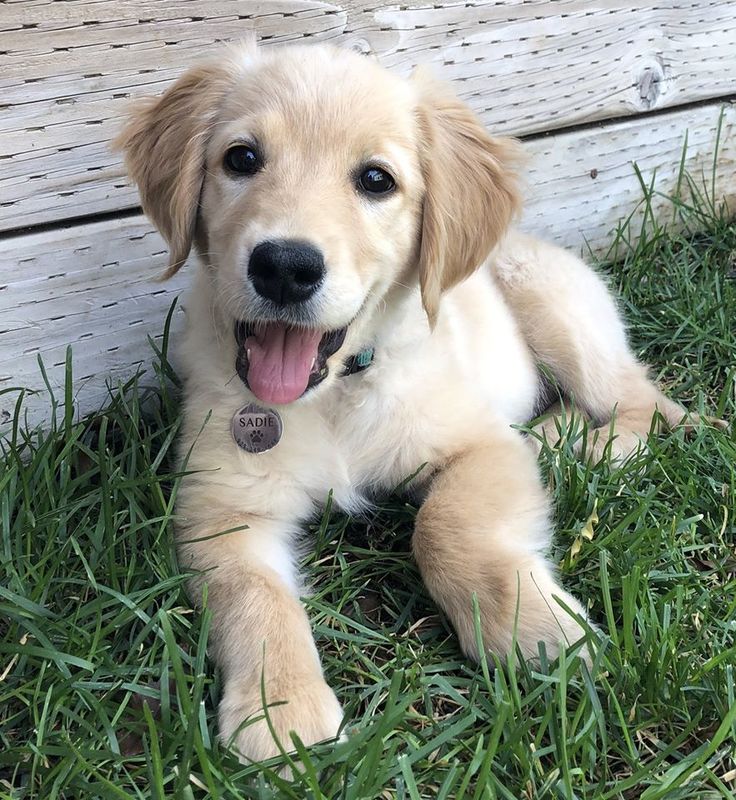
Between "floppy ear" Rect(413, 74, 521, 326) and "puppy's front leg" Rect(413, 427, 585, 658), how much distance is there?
16.9 inches

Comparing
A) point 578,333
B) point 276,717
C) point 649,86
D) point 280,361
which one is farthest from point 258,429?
point 649,86

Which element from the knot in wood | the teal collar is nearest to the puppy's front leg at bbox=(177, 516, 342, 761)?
the teal collar

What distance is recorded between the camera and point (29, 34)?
2.16 metres

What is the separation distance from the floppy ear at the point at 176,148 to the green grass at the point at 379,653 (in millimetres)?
568

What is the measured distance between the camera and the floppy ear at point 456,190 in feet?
6.61

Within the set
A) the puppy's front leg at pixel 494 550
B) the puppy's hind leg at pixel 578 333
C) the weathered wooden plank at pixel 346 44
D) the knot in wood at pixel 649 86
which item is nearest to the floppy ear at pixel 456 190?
the puppy's front leg at pixel 494 550

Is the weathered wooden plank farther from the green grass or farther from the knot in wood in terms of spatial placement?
the green grass

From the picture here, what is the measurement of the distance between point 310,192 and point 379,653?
107 centimetres

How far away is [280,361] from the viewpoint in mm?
1936

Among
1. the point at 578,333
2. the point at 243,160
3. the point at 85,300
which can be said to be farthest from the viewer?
the point at 578,333

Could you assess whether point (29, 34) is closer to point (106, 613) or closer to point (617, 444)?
point (106, 613)

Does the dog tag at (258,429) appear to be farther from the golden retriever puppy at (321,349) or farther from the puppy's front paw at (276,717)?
the puppy's front paw at (276,717)

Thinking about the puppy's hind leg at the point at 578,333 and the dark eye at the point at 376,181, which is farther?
the puppy's hind leg at the point at 578,333

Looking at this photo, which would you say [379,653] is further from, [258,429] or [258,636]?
[258,429]
